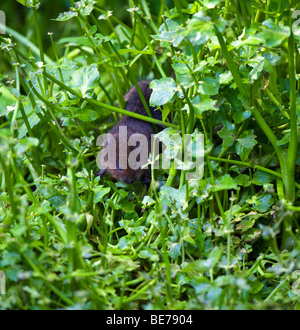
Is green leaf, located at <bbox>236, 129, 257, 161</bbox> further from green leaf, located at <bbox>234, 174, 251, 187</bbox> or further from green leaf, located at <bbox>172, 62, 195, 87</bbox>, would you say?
green leaf, located at <bbox>172, 62, 195, 87</bbox>

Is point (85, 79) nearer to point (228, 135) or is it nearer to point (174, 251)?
point (228, 135)

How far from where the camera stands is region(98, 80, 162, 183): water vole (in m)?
2.10

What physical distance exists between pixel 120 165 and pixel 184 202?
727 millimetres

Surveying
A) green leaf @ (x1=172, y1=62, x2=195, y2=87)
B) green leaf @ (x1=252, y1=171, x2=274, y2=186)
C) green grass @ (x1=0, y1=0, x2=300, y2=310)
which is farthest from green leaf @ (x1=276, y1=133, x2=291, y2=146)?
green leaf @ (x1=172, y1=62, x2=195, y2=87)

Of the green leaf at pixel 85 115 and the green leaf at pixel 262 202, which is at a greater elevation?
the green leaf at pixel 85 115

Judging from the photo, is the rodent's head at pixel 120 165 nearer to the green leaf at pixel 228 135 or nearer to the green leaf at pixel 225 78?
the green leaf at pixel 228 135

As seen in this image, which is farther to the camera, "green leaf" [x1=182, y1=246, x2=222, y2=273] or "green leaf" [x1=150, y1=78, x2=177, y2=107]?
"green leaf" [x1=150, y1=78, x2=177, y2=107]

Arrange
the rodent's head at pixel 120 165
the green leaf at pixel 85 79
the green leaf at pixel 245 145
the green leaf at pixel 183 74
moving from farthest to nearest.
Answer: the rodent's head at pixel 120 165, the green leaf at pixel 85 79, the green leaf at pixel 245 145, the green leaf at pixel 183 74

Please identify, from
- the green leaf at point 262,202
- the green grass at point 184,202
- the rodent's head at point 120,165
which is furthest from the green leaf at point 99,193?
the green leaf at point 262,202

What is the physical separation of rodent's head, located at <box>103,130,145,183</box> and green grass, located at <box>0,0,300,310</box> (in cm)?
10

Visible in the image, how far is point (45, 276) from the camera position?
A: 1157 mm

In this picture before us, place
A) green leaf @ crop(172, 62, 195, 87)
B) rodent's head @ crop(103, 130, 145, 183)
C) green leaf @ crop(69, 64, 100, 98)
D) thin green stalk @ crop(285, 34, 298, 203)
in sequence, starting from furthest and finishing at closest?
rodent's head @ crop(103, 130, 145, 183) → green leaf @ crop(69, 64, 100, 98) → green leaf @ crop(172, 62, 195, 87) → thin green stalk @ crop(285, 34, 298, 203)

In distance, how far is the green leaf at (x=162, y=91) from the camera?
151 centimetres
